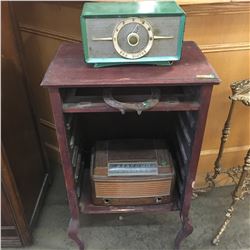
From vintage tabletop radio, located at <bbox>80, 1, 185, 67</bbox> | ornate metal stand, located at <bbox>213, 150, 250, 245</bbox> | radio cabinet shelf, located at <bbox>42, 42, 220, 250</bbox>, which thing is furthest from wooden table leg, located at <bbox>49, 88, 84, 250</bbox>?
ornate metal stand, located at <bbox>213, 150, 250, 245</bbox>

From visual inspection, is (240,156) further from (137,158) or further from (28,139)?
(28,139)

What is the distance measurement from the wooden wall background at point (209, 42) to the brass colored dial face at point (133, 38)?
0.99ft

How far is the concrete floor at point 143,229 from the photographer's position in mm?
1255

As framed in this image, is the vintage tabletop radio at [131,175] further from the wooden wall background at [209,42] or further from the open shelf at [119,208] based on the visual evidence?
the wooden wall background at [209,42]

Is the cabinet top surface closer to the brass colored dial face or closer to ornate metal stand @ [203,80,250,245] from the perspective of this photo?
the brass colored dial face

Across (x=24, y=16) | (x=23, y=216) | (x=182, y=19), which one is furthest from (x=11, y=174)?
(x=182, y=19)

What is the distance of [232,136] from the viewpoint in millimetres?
1379

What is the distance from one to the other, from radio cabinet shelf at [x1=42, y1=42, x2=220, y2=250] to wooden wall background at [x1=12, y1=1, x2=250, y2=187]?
0.15 m

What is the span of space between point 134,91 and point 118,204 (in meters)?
0.42

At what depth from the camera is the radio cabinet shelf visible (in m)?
0.81

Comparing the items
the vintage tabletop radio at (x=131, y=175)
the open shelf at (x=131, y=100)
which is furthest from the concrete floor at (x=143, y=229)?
the open shelf at (x=131, y=100)

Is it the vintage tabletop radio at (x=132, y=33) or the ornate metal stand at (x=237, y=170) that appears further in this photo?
the ornate metal stand at (x=237, y=170)

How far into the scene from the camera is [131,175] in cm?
105

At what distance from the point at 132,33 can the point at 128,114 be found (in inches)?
18.2
